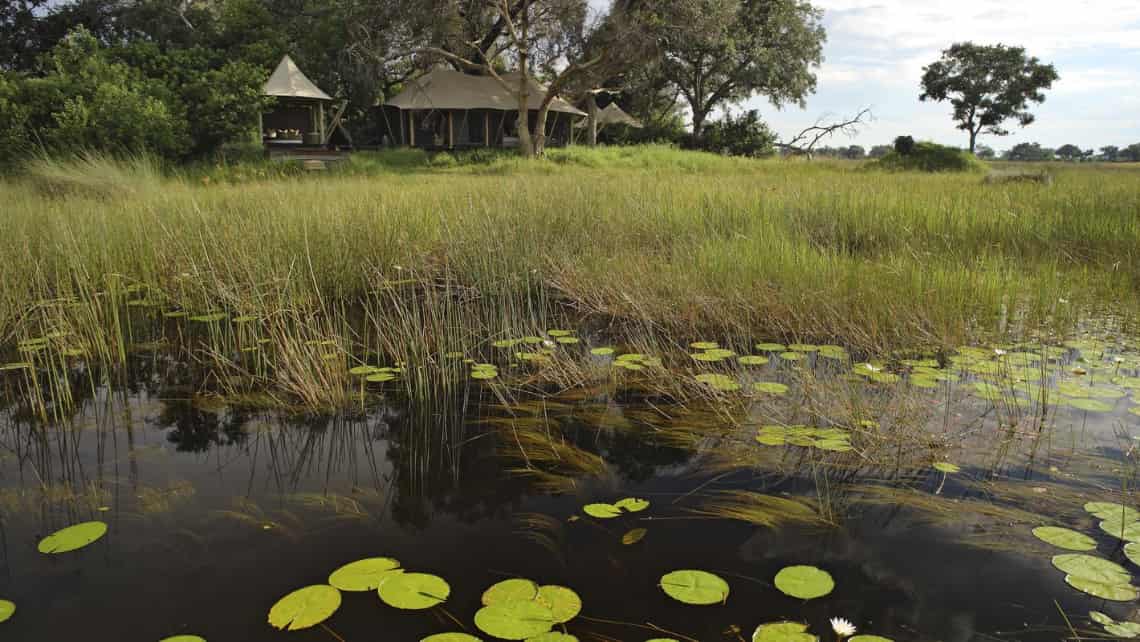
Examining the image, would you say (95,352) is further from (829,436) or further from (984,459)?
(984,459)

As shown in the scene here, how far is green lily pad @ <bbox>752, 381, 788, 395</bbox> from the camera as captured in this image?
3412 millimetres

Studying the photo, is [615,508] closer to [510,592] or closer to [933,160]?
[510,592]

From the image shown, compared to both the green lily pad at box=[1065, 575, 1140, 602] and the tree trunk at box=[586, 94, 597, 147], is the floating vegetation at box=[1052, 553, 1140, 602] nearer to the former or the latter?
the green lily pad at box=[1065, 575, 1140, 602]

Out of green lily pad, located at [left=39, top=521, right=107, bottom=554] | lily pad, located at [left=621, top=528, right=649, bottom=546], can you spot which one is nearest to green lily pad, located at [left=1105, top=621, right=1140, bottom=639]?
lily pad, located at [left=621, top=528, right=649, bottom=546]

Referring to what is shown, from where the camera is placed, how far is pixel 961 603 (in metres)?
1.93

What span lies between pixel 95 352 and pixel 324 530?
287 cm

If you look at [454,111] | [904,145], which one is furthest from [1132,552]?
[454,111]

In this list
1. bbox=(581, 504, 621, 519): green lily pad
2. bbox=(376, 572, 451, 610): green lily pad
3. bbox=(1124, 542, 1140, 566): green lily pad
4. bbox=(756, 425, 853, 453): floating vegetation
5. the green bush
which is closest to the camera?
bbox=(376, 572, 451, 610): green lily pad

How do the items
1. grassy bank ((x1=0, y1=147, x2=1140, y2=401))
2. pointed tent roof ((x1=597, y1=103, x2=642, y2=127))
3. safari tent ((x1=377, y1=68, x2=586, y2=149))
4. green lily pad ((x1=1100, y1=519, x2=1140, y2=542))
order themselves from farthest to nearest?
pointed tent roof ((x1=597, y1=103, x2=642, y2=127)), safari tent ((x1=377, y1=68, x2=586, y2=149)), grassy bank ((x1=0, y1=147, x2=1140, y2=401)), green lily pad ((x1=1100, y1=519, x2=1140, y2=542))

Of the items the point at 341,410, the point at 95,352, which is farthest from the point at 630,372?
the point at 95,352

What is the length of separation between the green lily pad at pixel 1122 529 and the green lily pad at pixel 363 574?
228 centimetres

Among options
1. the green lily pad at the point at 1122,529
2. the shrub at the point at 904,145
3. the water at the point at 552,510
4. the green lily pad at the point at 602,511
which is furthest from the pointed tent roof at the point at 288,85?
the green lily pad at the point at 1122,529

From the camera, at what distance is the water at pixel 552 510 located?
1890 mm

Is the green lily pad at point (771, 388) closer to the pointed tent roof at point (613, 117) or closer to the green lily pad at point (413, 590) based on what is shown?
the green lily pad at point (413, 590)
